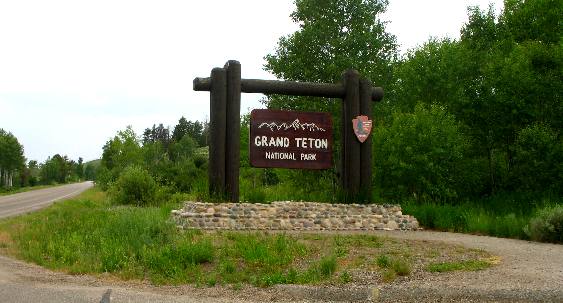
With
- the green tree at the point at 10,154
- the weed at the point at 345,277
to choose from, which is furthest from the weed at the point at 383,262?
the green tree at the point at 10,154

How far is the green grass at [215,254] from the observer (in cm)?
912

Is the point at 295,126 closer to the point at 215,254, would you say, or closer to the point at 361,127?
the point at 361,127

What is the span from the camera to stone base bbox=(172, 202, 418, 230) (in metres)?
14.4

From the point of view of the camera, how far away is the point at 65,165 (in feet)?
416

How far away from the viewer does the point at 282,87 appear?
17.1 m

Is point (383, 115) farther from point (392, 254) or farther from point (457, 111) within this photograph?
point (392, 254)

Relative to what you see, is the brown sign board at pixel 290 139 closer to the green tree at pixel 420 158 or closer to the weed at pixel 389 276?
the green tree at pixel 420 158

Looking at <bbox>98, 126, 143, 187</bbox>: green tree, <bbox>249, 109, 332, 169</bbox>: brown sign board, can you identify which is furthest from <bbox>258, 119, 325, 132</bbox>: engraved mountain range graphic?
<bbox>98, 126, 143, 187</bbox>: green tree

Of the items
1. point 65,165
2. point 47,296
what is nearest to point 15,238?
point 47,296

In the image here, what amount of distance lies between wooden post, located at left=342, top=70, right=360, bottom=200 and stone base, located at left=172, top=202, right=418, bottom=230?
3.40ft

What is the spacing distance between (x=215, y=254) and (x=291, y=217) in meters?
5.19

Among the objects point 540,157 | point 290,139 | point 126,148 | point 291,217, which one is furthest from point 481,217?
point 126,148

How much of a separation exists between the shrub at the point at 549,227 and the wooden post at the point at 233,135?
26.3 feet

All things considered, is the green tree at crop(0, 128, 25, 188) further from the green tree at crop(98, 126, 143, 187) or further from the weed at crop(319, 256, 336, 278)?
the weed at crop(319, 256, 336, 278)
